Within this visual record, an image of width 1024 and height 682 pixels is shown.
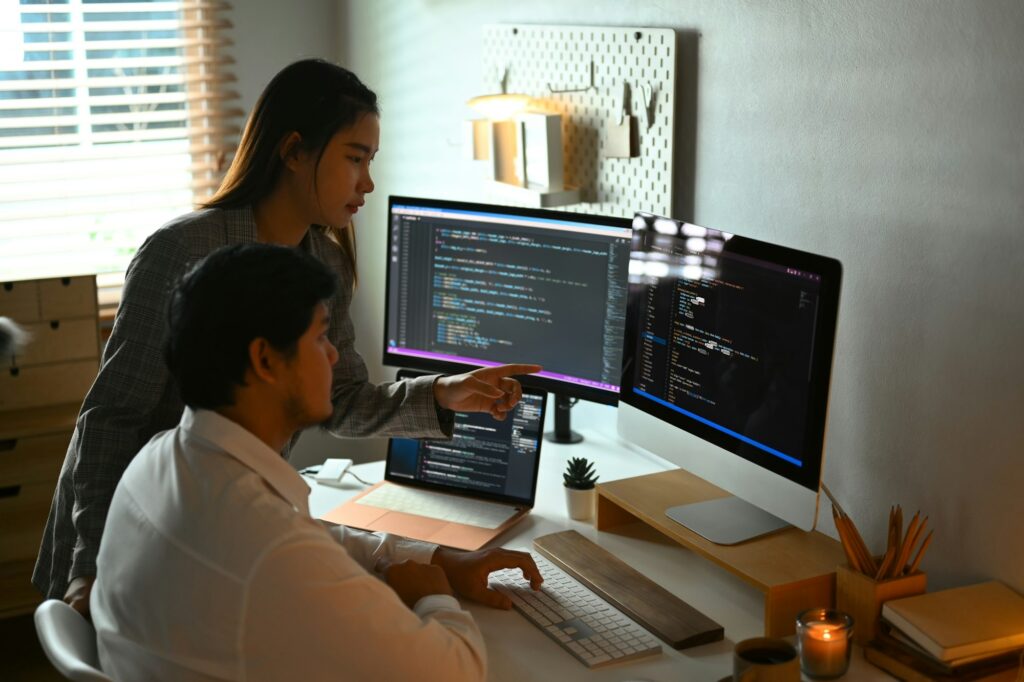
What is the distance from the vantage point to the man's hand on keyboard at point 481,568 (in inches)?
67.9

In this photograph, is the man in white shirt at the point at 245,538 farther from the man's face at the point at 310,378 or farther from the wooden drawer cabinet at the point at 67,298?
the wooden drawer cabinet at the point at 67,298

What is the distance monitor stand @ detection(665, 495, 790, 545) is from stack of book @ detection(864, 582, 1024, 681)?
0.27 m

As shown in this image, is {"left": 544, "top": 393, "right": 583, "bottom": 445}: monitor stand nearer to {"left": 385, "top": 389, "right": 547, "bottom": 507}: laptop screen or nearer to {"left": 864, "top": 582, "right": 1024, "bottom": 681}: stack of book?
{"left": 385, "top": 389, "right": 547, "bottom": 507}: laptop screen

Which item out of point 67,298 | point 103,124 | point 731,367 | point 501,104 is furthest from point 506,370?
point 103,124

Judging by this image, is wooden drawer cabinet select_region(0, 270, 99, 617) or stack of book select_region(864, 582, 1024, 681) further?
wooden drawer cabinet select_region(0, 270, 99, 617)

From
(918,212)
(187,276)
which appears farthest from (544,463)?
(187,276)

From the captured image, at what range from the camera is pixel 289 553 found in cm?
123

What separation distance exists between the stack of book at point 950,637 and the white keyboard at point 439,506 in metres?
0.71

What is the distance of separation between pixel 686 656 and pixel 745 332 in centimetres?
48

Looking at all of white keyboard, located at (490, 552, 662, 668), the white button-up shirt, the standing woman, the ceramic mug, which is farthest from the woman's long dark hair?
the ceramic mug

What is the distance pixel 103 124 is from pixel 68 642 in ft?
7.57

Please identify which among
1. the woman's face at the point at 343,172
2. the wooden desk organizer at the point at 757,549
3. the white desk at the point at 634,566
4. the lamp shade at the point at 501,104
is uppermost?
the lamp shade at the point at 501,104

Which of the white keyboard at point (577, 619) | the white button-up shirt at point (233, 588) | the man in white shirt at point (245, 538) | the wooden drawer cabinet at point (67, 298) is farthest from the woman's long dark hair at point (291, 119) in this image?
the wooden drawer cabinet at point (67, 298)

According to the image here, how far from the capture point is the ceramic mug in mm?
1415
